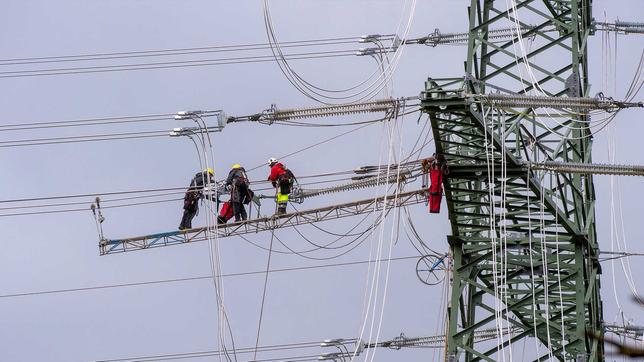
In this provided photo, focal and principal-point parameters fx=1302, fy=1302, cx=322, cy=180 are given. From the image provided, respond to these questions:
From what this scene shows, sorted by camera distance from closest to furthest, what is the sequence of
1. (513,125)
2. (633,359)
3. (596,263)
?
(633,359) → (513,125) → (596,263)

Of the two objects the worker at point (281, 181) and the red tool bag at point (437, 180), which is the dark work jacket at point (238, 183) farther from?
the red tool bag at point (437, 180)

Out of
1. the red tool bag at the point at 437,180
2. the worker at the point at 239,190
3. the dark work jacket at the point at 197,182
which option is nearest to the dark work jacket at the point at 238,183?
the worker at the point at 239,190

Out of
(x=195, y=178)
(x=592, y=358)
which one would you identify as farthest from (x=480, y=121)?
(x=195, y=178)

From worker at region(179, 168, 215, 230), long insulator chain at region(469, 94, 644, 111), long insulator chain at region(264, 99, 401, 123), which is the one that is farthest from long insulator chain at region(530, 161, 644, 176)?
worker at region(179, 168, 215, 230)

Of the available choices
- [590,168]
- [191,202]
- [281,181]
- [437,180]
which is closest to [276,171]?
[281,181]

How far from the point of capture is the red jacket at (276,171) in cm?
3212

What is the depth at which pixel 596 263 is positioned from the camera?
2428 centimetres

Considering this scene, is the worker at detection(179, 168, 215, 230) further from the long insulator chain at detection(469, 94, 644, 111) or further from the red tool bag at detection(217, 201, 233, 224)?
the long insulator chain at detection(469, 94, 644, 111)

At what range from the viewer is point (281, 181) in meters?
32.0

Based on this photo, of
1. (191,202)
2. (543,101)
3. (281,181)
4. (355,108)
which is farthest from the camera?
(191,202)

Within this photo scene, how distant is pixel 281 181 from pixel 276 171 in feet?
1.38

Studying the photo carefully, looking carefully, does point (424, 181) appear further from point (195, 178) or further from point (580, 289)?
point (195, 178)

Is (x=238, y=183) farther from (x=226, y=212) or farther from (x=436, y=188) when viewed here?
(x=436, y=188)

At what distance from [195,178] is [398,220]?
836cm
